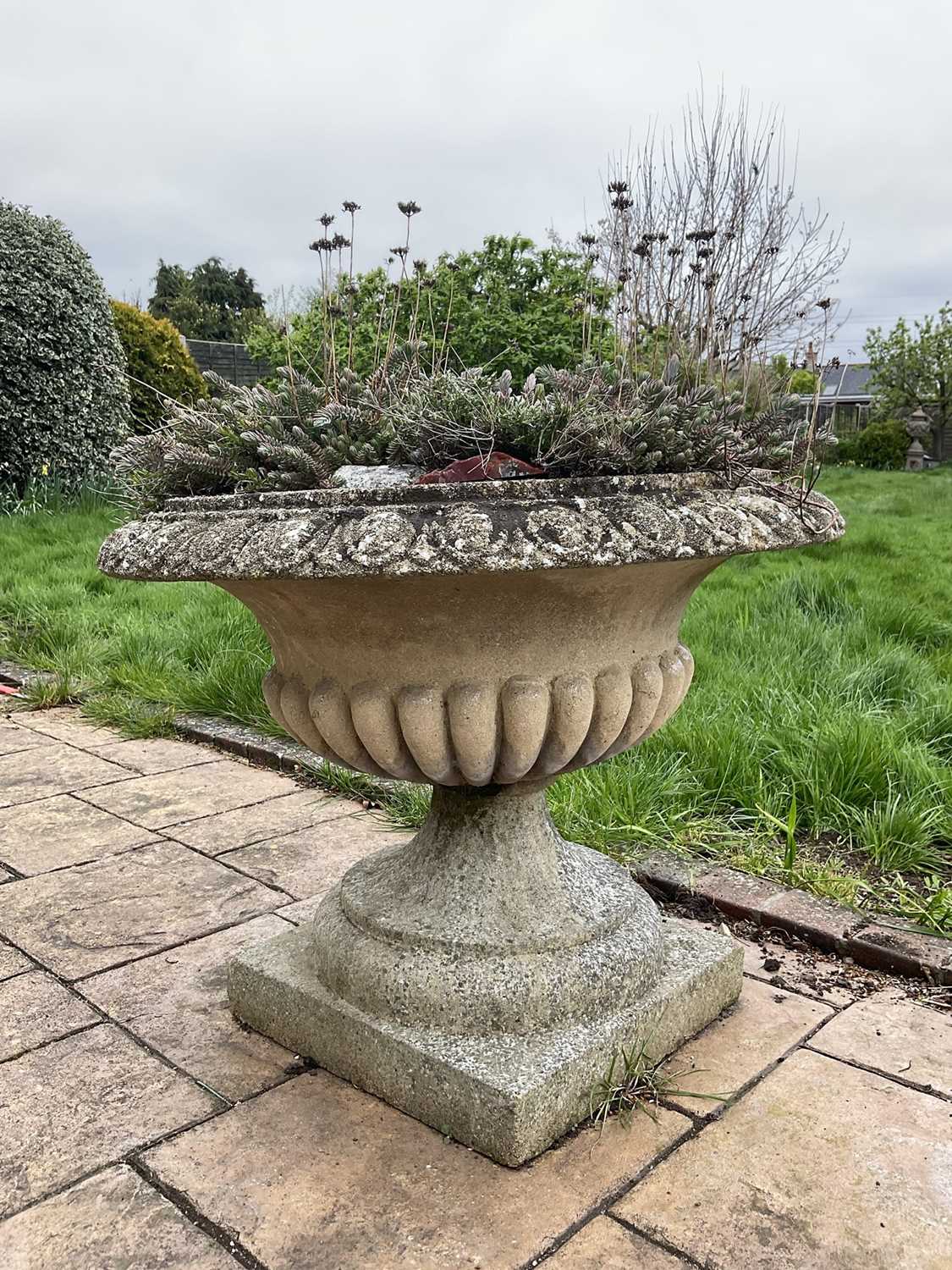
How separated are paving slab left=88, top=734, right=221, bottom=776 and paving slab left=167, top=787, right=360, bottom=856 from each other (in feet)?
1.85

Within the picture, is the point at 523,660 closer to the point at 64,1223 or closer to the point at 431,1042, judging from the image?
the point at 431,1042

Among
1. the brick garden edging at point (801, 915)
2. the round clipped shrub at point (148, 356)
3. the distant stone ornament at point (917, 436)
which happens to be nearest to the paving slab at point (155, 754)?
the brick garden edging at point (801, 915)

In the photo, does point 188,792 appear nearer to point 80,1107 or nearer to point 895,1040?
point 80,1107

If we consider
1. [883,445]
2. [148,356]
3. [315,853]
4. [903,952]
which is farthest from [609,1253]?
[883,445]

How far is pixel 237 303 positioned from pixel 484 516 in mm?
40223

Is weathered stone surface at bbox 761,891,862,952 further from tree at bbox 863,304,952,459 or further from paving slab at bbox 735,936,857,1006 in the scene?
tree at bbox 863,304,952,459

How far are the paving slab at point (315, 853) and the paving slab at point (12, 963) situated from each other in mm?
613

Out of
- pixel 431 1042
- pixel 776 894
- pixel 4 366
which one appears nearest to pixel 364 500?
pixel 431 1042

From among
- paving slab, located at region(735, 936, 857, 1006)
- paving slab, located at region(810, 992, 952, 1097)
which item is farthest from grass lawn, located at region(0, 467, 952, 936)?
paving slab, located at region(810, 992, 952, 1097)

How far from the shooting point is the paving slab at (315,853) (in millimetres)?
2633

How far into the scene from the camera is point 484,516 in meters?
1.37

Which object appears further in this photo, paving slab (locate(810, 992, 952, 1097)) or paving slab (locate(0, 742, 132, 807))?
paving slab (locate(0, 742, 132, 807))

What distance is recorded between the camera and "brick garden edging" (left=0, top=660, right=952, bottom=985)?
6.96 ft

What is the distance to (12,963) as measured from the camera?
2213mm
